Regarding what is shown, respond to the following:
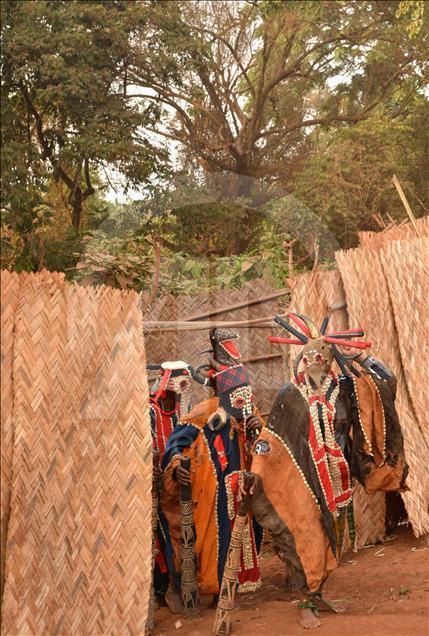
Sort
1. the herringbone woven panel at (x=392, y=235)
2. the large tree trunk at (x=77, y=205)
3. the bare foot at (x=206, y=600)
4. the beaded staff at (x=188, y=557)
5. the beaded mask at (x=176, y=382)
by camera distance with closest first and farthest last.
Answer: the beaded staff at (x=188, y=557) → the bare foot at (x=206, y=600) → the beaded mask at (x=176, y=382) → the herringbone woven panel at (x=392, y=235) → the large tree trunk at (x=77, y=205)

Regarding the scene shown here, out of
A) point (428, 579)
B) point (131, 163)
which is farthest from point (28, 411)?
point (131, 163)

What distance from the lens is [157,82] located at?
1977 centimetres

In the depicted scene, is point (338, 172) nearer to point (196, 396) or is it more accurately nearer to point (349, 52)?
point (349, 52)

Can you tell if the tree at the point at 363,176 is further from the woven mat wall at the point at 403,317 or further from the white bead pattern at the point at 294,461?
the white bead pattern at the point at 294,461

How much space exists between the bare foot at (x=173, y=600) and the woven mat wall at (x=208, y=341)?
11.0 feet

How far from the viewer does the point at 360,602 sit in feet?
15.4

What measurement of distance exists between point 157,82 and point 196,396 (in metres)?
13.0

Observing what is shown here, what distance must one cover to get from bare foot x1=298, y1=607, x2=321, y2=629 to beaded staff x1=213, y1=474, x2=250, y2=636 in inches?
14.1

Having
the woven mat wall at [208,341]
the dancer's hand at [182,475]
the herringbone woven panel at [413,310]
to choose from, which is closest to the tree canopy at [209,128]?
the woven mat wall at [208,341]

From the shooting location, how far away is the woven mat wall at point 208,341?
8.62 metres

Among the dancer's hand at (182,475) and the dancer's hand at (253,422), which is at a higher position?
the dancer's hand at (253,422)

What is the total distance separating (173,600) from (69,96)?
13.6m

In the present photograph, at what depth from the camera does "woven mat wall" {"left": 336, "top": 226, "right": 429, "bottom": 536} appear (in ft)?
19.6

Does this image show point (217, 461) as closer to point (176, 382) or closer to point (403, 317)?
point (176, 382)
